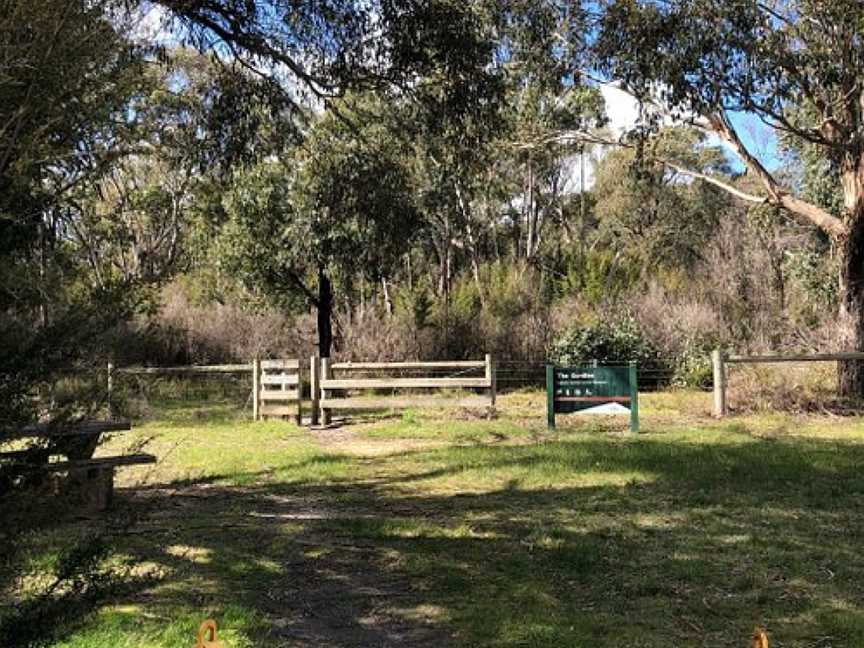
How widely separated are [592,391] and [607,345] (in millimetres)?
8084

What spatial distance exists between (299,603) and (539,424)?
9591mm

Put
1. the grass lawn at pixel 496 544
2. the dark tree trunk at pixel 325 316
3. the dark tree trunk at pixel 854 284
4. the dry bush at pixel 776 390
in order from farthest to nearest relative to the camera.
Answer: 1. the dark tree trunk at pixel 325 316
2. the dark tree trunk at pixel 854 284
3. the dry bush at pixel 776 390
4. the grass lawn at pixel 496 544

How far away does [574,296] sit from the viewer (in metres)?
27.1

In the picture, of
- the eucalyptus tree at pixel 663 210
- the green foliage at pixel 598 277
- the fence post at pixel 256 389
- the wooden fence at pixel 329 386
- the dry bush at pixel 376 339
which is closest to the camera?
the wooden fence at pixel 329 386

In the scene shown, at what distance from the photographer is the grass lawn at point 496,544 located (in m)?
4.90

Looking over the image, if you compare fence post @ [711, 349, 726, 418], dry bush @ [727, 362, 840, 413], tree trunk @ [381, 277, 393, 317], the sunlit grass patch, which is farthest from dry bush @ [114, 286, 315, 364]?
the sunlit grass patch

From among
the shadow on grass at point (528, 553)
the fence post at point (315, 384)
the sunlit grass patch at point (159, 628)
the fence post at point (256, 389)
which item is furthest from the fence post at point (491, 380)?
the sunlit grass patch at point (159, 628)

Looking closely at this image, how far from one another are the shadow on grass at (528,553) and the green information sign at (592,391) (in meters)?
3.05

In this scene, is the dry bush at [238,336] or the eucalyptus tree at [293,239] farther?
the dry bush at [238,336]

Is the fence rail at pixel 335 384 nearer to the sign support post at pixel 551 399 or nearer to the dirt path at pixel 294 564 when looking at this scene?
the sign support post at pixel 551 399

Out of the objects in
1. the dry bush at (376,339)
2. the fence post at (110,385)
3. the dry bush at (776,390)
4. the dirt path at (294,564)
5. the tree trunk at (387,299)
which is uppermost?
the tree trunk at (387,299)

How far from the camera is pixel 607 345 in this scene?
2166 centimetres

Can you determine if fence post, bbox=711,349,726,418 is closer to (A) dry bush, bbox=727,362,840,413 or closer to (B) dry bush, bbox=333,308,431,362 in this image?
(A) dry bush, bbox=727,362,840,413

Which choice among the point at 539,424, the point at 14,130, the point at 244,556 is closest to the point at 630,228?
the point at 539,424
